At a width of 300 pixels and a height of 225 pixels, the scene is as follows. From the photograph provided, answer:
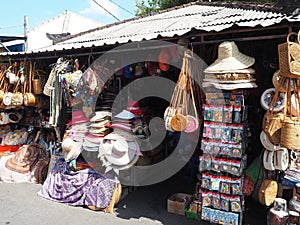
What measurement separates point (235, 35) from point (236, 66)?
2.17ft

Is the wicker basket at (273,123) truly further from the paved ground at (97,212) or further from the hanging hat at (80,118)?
the hanging hat at (80,118)

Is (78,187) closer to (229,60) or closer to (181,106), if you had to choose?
(181,106)

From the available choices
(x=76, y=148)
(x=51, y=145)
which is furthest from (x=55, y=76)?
(x=51, y=145)

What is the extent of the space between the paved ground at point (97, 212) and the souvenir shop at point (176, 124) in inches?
6.5

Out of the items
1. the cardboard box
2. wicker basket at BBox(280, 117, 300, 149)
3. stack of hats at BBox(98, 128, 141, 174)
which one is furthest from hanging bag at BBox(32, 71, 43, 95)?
wicker basket at BBox(280, 117, 300, 149)

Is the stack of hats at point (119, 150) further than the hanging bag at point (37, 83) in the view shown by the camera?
No

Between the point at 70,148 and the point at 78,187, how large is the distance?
2.14 ft

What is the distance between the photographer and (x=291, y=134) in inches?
98.8

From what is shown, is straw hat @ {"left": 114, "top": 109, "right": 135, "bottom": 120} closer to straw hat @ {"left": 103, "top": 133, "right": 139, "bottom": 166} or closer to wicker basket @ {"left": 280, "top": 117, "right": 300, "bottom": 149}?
straw hat @ {"left": 103, "top": 133, "right": 139, "bottom": 166}

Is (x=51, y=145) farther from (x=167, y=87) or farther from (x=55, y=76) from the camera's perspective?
(x=167, y=87)

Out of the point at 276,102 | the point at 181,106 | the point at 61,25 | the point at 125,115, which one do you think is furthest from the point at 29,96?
the point at 61,25

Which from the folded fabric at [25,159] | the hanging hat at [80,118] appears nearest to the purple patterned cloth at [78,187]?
the hanging hat at [80,118]

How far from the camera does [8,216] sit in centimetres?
380

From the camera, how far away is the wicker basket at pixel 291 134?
8.21ft
